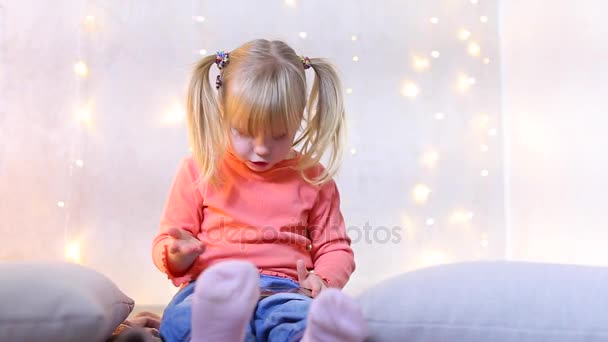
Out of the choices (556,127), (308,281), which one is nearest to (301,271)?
(308,281)

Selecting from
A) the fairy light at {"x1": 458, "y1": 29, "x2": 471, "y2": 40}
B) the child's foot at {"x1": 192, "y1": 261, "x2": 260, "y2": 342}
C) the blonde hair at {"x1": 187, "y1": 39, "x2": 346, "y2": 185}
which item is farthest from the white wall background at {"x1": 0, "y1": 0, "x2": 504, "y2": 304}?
the child's foot at {"x1": 192, "y1": 261, "x2": 260, "y2": 342}

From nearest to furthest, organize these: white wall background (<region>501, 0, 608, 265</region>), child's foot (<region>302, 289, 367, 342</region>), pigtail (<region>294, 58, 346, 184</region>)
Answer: child's foot (<region>302, 289, 367, 342</region>) < pigtail (<region>294, 58, 346, 184</region>) < white wall background (<region>501, 0, 608, 265</region>)

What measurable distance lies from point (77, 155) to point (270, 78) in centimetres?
96

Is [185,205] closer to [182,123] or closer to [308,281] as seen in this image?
[308,281]

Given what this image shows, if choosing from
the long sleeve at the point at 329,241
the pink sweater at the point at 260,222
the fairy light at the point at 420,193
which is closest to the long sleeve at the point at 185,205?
the pink sweater at the point at 260,222

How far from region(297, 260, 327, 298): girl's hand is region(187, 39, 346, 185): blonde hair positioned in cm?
21

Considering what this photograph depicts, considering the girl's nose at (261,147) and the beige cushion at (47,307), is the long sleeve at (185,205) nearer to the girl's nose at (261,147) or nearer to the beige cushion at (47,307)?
the girl's nose at (261,147)

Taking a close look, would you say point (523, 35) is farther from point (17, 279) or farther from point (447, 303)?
point (17, 279)

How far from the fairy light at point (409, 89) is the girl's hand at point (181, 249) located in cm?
118

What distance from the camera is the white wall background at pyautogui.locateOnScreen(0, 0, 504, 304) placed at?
1.84 meters

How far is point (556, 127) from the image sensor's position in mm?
1841

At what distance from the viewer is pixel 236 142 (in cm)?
113

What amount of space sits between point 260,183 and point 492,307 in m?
0.59

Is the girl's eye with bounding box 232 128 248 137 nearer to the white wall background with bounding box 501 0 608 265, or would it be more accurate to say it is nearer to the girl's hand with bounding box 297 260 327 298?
the girl's hand with bounding box 297 260 327 298
